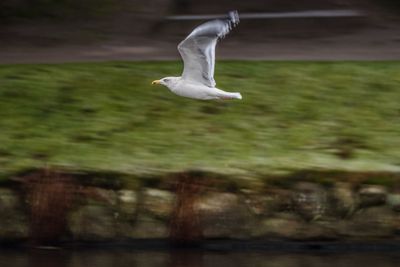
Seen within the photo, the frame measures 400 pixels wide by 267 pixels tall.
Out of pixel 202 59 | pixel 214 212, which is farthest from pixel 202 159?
pixel 202 59

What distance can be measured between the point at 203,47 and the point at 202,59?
18 centimetres

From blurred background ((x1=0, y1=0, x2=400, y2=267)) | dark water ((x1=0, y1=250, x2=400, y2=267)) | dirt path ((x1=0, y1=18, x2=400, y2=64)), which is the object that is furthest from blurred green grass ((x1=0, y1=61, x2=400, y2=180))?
dark water ((x1=0, y1=250, x2=400, y2=267))

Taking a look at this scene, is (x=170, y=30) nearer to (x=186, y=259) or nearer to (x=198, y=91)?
(x=198, y=91)

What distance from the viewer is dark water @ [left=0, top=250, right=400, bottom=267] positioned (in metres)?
11.4

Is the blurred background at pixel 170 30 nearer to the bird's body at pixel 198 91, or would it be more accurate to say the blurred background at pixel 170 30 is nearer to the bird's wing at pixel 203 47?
the bird's body at pixel 198 91

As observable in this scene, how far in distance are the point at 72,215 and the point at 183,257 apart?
3.57ft

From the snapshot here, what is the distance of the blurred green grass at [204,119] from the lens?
1205 cm

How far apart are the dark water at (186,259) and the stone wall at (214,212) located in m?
0.18

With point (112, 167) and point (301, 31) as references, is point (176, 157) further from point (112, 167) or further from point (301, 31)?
point (301, 31)

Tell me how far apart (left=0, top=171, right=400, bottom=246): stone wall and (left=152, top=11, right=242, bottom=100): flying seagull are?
2.82ft

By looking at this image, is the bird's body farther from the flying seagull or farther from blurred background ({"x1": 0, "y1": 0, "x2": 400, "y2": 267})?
blurred background ({"x1": 0, "y1": 0, "x2": 400, "y2": 267})

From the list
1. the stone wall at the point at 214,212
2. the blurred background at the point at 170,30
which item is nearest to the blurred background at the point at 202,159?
the stone wall at the point at 214,212

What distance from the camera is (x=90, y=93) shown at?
13.6 metres

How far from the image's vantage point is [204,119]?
13.1 m
